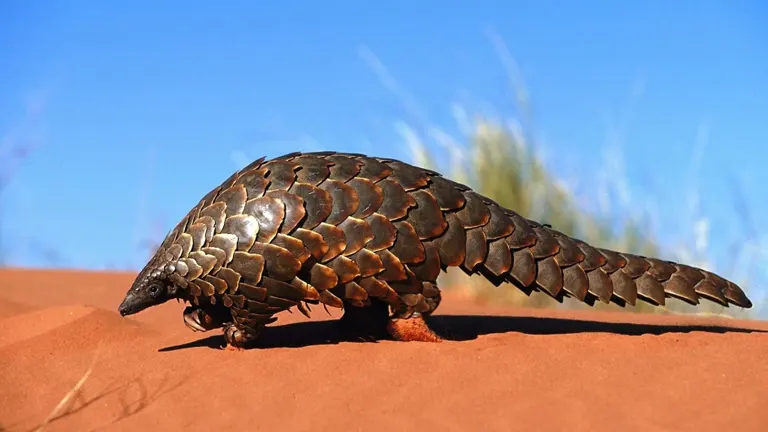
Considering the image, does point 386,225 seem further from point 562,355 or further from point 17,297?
point 17,297

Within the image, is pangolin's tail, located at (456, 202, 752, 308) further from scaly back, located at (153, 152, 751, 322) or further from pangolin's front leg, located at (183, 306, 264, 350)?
pangolin's front leg, located at (183, 306, 264, 350)

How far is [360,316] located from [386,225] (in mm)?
894

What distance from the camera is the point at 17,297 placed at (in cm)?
951

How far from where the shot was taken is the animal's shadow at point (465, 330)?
19.9ft

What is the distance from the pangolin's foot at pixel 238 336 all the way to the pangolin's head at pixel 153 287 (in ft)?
1.49

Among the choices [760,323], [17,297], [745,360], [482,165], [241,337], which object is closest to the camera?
[745,360]

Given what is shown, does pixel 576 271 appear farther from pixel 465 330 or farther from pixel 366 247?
pixel 366 247

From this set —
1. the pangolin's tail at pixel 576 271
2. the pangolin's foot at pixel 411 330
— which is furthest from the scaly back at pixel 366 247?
the pangolin's foot at pixel 411 330

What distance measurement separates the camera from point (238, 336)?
5.79 meters

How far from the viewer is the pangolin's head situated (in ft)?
19.0

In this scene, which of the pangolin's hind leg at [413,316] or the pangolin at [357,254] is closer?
the pangolin at [357,254]

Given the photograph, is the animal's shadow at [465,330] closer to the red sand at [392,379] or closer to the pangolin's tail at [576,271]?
the red sand at [392,379]

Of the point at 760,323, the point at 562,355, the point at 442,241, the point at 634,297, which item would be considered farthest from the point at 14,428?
the point at 760,323

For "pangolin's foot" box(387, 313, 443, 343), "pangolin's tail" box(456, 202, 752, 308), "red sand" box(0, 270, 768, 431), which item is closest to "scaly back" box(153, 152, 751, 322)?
"pangolin's tail" box(456, 202, 752, 308)
